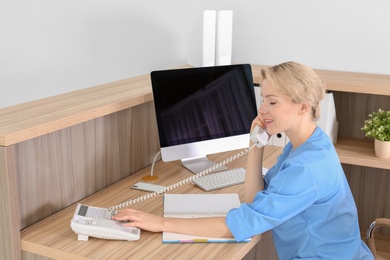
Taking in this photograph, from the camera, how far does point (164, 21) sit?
→ 364 cm

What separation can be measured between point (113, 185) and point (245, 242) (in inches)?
27.7

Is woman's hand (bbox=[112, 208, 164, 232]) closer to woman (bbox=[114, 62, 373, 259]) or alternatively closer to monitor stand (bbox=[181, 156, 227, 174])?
woman (bbox=[114, 62, 373, 259])

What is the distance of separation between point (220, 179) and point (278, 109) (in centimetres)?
Answer: 58

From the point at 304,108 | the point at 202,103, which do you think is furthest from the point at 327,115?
the point at 304,108

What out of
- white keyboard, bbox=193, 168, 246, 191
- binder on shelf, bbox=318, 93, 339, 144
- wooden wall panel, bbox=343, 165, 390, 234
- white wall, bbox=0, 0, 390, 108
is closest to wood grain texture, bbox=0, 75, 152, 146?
white keyboard, bbox=193, 168, 246, 191

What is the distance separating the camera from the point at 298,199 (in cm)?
164

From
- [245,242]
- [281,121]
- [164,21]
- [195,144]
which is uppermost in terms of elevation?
[164,21]

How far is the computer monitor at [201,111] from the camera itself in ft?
7.28

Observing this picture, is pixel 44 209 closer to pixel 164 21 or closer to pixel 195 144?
pixel 195 144

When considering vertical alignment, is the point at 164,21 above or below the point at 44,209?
above

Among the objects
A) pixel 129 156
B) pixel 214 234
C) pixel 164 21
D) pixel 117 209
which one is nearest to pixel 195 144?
pixel 129 156

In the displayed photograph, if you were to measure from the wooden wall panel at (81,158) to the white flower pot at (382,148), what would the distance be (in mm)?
1063

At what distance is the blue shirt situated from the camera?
164 cm

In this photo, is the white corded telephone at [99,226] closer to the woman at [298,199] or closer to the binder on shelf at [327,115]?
the woman at [298,199]
